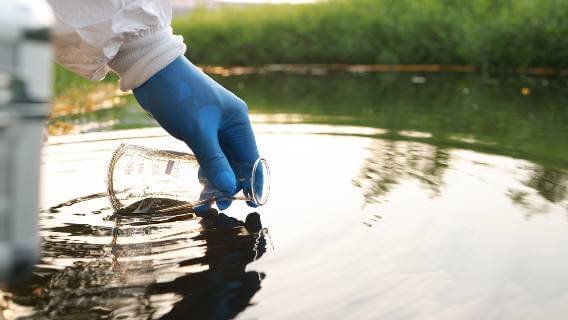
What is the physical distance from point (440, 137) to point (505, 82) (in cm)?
400

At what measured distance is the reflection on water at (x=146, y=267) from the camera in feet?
4.37

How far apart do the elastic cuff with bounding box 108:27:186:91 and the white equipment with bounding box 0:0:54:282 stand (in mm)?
949

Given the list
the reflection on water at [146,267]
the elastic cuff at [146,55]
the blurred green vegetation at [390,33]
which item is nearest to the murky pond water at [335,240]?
the reflection on water at [146,267]

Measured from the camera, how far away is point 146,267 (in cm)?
155

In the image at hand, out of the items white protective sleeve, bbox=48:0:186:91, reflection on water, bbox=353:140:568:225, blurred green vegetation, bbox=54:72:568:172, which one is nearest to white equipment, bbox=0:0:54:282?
white protective sleeve, bbox=48:0:186:91

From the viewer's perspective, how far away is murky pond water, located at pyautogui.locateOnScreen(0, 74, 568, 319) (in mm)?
1358

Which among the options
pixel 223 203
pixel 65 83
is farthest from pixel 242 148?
pixel 65 83

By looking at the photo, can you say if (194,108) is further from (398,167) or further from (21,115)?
(21,115)

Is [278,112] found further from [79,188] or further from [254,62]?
[254,62]

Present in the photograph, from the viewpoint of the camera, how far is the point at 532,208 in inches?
80.8

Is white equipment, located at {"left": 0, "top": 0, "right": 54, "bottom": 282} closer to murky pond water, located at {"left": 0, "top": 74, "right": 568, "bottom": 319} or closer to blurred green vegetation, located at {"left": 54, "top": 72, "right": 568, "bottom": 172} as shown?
murky pond water, located at {"left": 0, "top": 74, "right": 568, "bottom": 319}

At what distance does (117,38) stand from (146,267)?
502 millimetres

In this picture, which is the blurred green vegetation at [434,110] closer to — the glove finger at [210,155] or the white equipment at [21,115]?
the glove finger at [210,155]

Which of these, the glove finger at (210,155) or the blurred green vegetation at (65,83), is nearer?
the glove finger at (210,155)
